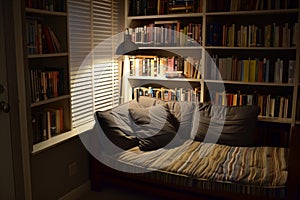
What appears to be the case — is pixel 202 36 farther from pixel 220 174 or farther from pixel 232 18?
pixel 220 174

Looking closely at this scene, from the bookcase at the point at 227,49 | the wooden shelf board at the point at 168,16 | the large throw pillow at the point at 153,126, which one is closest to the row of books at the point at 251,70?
the bookcase at the point at 227,49

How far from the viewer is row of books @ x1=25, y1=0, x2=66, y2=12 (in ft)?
7.87

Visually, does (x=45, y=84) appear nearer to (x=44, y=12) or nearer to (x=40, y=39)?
(x=40, y=39)

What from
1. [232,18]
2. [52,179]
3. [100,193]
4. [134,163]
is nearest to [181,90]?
[232,18]

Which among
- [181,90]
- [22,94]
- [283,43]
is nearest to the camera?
Result: [22,94]

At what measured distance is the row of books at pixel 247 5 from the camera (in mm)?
2891

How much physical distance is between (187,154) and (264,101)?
1023mm

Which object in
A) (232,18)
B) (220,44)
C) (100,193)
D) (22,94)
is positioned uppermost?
(232,18)

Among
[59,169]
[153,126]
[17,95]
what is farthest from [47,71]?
[153,126]

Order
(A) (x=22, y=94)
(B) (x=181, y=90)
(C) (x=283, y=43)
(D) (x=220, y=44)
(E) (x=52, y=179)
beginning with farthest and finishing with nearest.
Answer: (B) (x=181, y=90) < (D) (x=220, y=44) < (C) (x=283, y=43) < (E) (x=52, y=179) < (A) (x=22, y=94)

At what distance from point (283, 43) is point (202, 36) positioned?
0.80 meters

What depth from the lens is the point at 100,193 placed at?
2.99 m

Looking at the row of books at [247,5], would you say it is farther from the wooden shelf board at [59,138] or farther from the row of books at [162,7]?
the wooden shelf board at [59,138]

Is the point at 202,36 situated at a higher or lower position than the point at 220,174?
higher
